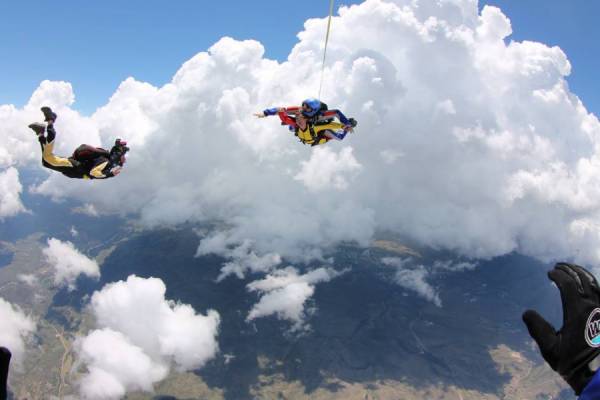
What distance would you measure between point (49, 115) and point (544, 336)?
71.9 feet

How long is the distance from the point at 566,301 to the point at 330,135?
2602cm

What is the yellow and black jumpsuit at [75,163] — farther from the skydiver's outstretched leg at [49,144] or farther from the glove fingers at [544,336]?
the glove fingers at [544,336]

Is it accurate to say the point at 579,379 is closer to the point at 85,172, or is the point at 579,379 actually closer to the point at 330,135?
the point at 85,172

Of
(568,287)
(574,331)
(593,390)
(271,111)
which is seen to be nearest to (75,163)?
(271,111)

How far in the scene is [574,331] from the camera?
190 inches

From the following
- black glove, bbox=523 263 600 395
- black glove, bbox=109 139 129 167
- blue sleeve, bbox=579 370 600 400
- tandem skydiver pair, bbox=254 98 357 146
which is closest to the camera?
blue sleeve, bbox=579 370 600 400

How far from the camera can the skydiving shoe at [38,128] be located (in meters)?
19.0

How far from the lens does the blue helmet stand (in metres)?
27.6

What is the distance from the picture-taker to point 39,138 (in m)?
19.6

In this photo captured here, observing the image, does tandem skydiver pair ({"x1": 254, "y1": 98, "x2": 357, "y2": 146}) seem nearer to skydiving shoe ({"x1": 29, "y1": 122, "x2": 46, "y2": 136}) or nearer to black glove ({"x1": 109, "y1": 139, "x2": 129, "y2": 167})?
black glove ({"x1": 109, "y1": 139, "x2": 129, "y2": 167})

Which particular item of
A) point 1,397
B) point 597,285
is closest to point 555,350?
point 597,285

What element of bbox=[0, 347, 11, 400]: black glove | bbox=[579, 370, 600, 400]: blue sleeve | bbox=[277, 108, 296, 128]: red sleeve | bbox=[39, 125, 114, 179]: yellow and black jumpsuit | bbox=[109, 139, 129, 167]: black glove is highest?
bbox=[277, 108, 296, 128]: red sleeve

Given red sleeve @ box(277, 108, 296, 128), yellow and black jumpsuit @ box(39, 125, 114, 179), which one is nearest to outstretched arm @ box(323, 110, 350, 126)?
red sleeve @ box(277, 108, 296, 128)

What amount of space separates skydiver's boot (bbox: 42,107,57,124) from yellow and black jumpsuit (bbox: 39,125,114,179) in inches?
15.1
